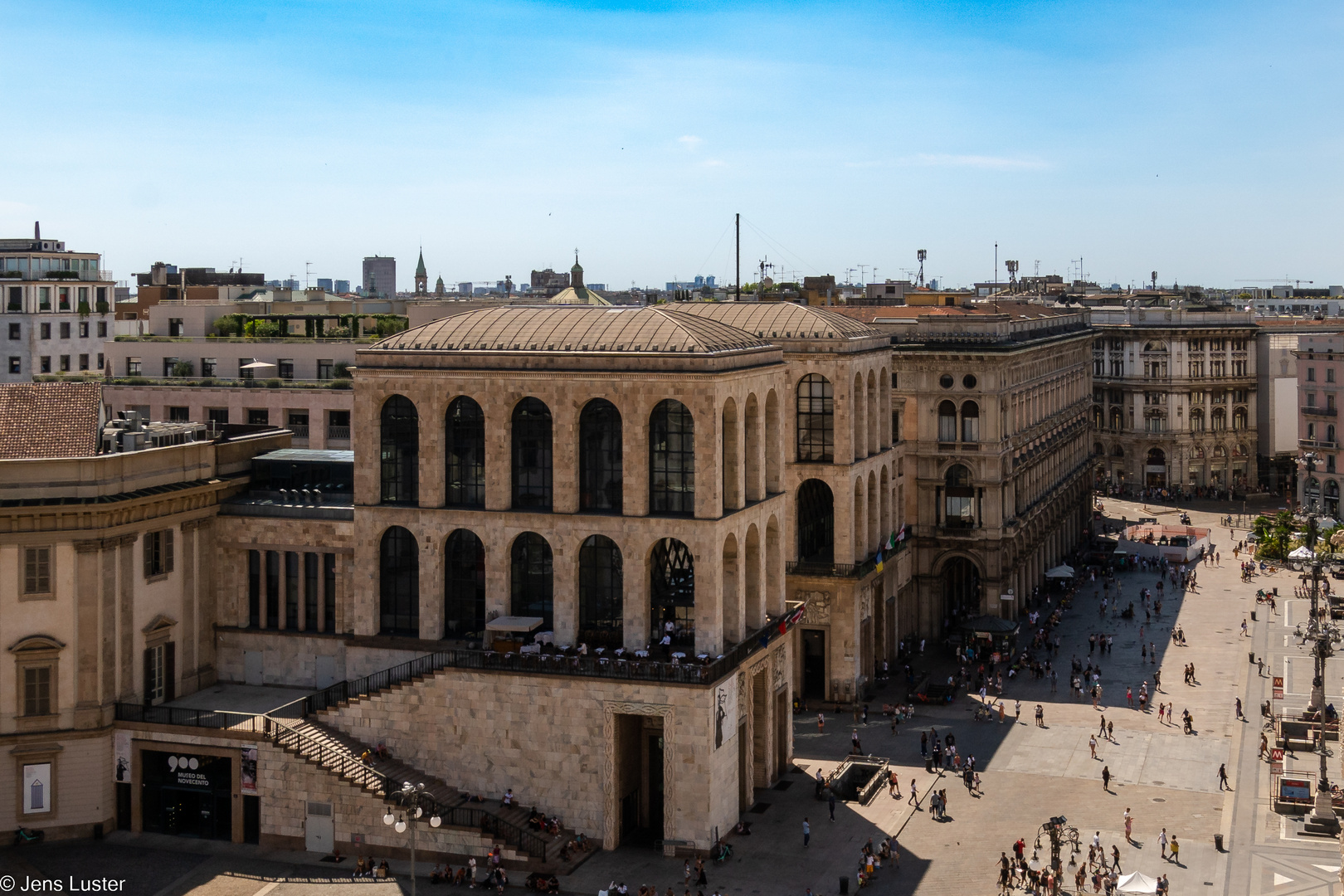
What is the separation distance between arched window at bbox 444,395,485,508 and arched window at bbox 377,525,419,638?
3437 millimetres

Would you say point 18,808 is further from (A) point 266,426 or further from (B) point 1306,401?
(B) point 1306,401

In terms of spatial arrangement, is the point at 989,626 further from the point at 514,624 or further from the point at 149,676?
the point at 149,676

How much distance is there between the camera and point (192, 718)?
67.6 metres

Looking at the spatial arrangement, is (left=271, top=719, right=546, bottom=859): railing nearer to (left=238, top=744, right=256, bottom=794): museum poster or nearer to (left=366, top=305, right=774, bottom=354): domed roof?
(left=238, top=744, right=256, bottom=794): museum poster

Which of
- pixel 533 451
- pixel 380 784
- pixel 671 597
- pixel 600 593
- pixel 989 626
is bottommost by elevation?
pixel 380 784

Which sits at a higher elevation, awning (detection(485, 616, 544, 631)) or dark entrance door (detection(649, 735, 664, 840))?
awning (detection(485, 616, 544, 631))

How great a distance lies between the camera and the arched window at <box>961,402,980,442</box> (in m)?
105

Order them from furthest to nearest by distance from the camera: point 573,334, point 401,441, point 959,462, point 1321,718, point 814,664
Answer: point 959,462 < point 814,664 < point 1321,718 < point 401,441 < point 573,334

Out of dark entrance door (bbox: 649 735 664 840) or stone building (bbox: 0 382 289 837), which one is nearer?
stone building (bbox: 0 382 289 837)

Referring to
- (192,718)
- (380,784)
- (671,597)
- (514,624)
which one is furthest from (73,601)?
(671,597)

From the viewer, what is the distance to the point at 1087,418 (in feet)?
503

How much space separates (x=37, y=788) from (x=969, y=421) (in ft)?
215

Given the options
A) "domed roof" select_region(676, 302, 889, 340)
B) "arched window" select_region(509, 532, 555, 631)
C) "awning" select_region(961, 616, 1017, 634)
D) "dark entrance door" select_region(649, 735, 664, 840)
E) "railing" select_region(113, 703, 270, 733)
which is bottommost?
"dark entrance door" select_region(649, 735, 664, 840)

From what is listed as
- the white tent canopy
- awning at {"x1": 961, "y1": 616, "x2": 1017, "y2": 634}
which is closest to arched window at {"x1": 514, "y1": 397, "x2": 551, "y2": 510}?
the white tent canopy
